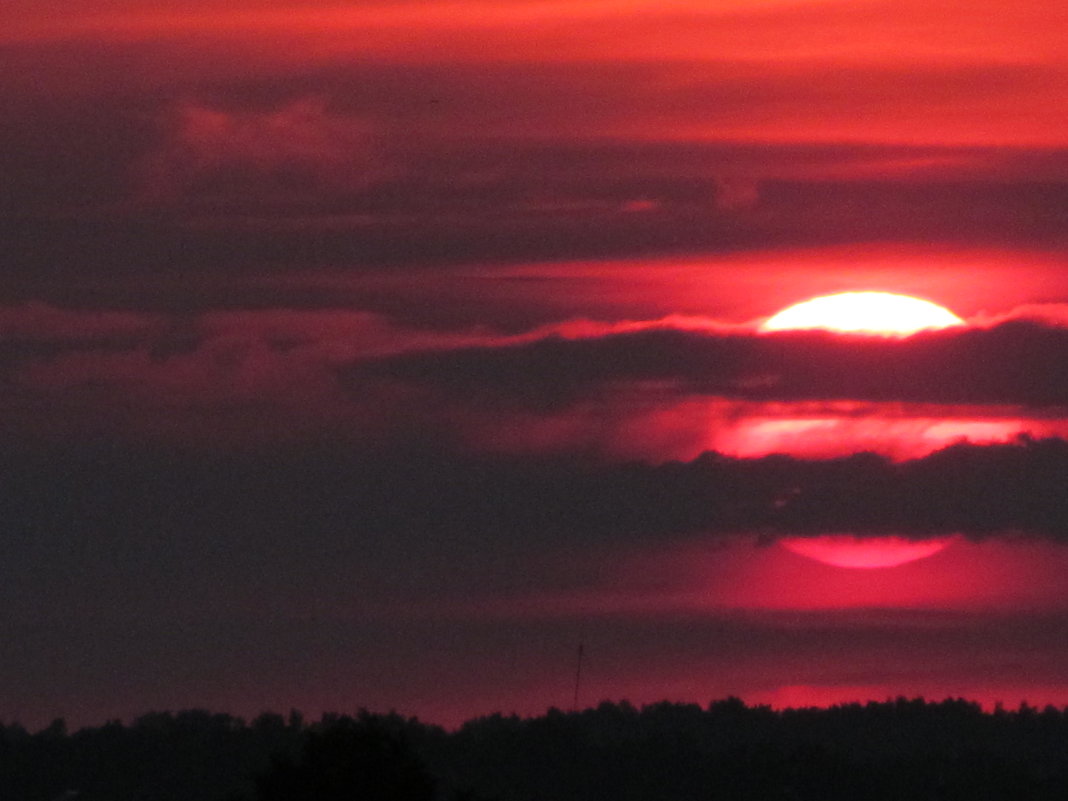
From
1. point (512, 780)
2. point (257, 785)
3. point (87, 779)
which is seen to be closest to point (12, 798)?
point (87, 779)

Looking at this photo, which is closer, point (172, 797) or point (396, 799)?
point (396, 799)

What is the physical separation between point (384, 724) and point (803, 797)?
13129 centimetres

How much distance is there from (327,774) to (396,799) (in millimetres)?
2100

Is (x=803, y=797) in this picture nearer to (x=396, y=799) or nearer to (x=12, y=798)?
(x=12, y=798)

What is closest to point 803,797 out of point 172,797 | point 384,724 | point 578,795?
point 578,795

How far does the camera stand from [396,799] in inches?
2726

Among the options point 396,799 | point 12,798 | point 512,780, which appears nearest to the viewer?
point 396,799

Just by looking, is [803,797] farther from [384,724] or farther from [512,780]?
[384,724]

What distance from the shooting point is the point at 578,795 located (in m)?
200

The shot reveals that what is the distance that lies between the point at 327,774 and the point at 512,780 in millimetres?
129065

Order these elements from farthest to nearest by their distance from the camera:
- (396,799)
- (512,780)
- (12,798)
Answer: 1. (512,780)
2. (12,798)
3. (396,799)

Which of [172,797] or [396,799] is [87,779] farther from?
[396,799]

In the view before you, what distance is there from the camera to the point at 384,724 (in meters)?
72.1

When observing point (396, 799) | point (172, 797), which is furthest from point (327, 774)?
point (172, 797)
